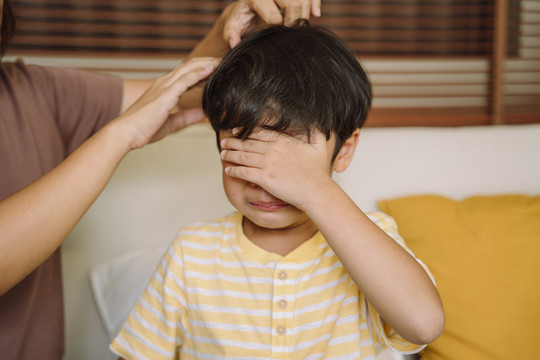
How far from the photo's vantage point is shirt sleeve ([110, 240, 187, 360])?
0.88 metres

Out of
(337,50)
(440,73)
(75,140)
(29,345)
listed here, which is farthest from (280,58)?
(440,73)

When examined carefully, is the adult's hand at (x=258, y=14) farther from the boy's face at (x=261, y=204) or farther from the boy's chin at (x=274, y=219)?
the boy's chin at (x=274, y=219)

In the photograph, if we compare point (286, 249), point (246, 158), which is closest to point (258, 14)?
point (246, 158)

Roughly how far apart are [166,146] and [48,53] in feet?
3.25

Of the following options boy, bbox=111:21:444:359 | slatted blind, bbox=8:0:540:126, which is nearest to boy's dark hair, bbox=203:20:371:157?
boy, bbox=111:21:444:359

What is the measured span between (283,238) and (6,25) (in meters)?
0.71

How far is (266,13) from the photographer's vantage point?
0.87 m

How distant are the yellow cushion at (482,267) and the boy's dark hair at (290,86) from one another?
39cm

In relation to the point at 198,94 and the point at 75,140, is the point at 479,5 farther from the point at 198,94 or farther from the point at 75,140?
the point at 75,140

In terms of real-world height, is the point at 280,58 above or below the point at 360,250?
above

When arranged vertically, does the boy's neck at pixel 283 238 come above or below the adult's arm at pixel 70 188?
below

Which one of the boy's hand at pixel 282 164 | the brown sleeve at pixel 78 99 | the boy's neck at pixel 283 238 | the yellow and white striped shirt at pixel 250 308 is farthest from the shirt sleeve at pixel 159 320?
the brown sleeve at pixel 78 99

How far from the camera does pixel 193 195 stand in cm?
130

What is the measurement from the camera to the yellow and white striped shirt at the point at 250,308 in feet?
2.67
